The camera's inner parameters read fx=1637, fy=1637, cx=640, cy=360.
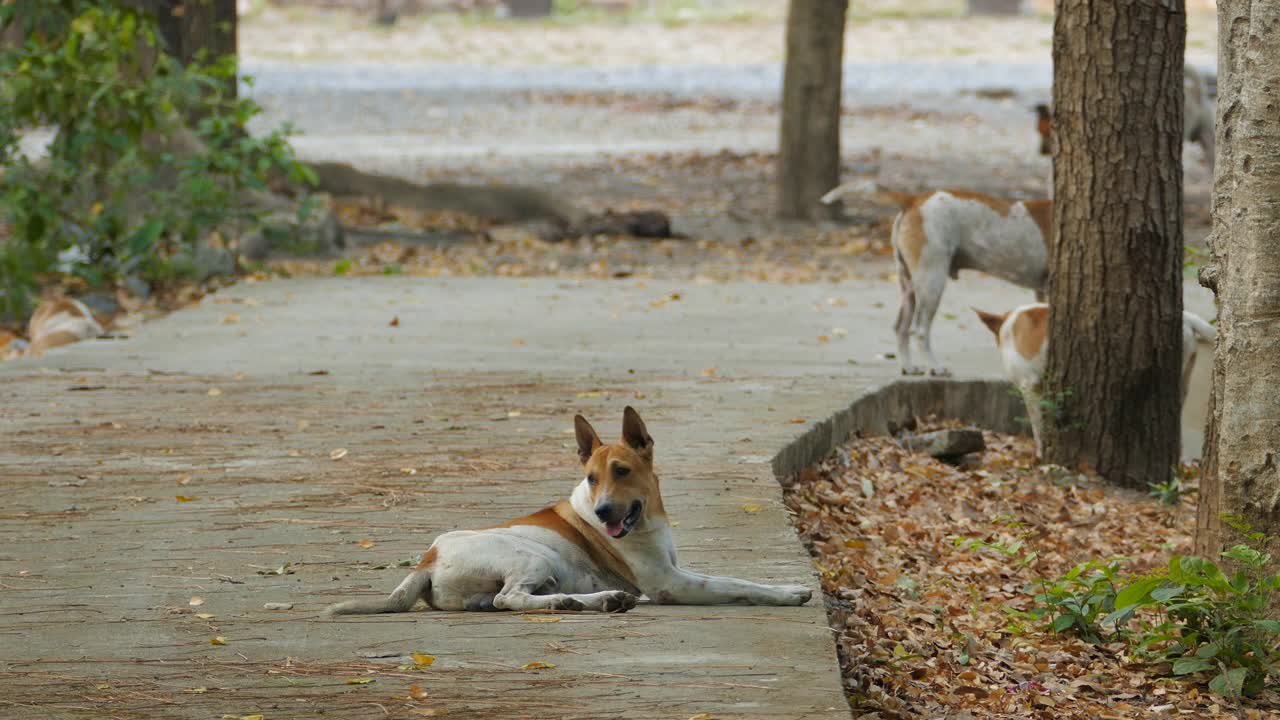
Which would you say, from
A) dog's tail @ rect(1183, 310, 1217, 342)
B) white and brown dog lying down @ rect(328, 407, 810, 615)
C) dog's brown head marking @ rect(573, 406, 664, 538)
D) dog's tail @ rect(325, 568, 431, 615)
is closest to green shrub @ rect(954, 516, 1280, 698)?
white and brown dog lying down @ rect(328, 407, 810, 615)

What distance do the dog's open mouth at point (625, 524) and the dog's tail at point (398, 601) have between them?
0.60 m

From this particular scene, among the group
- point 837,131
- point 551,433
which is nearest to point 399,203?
point 837,131

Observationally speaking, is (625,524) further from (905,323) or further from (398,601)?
(905,323)

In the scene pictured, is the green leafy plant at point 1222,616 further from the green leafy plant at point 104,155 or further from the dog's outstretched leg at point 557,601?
the green leafy plant at point 104,155

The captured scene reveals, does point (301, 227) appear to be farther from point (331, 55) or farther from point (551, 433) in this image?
point (331, 55)

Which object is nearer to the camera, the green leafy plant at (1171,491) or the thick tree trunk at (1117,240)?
the thick tree trunk at (1117,240)

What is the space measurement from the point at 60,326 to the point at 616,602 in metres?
8.08

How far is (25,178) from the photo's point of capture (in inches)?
536

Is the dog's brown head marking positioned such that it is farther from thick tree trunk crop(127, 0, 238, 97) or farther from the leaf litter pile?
thick tree trunk crop(127, 0, 238, 97)

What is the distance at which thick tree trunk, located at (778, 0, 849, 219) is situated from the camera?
16.7 meters

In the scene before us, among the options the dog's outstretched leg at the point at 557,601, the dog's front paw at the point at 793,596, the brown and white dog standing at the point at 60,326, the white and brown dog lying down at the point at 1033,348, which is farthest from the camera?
the brown and white dog standing at the point at 60,326

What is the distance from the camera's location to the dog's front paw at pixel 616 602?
5.11 metres

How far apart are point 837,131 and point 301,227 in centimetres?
566

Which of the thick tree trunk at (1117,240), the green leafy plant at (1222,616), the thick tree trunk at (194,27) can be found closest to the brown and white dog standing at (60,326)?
the thick tree trunk at (194,27)
